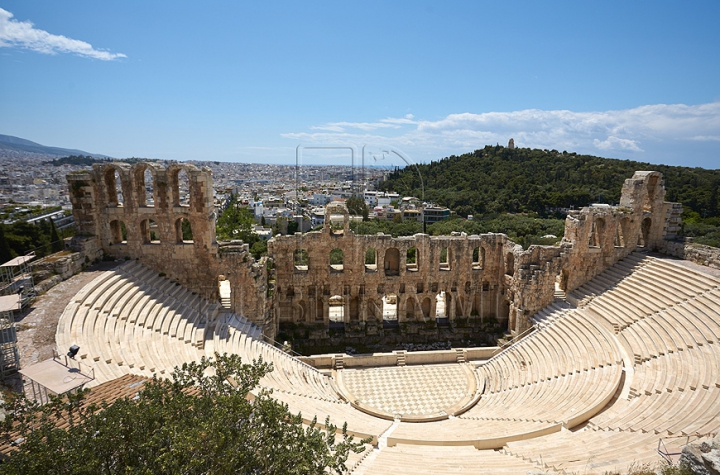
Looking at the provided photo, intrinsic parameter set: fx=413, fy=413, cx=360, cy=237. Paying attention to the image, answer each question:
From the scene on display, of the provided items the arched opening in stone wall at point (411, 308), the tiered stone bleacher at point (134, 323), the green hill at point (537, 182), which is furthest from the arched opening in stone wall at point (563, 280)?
the green hill at point (537, 182)

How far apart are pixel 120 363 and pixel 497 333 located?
22823mm

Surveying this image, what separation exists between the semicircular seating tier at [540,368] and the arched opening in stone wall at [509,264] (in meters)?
3.53

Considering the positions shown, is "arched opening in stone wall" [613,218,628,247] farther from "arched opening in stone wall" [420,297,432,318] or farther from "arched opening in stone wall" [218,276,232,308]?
"arched opening in stone wall" [218,276,232,308]

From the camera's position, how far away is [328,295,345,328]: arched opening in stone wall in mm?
28772

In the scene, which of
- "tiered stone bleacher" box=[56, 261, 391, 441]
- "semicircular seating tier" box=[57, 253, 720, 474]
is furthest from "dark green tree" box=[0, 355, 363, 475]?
"tiered stone bleacher" box=[56, 261, 391, 441]

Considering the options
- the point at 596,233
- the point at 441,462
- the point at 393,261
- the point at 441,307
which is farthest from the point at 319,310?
the point at 596,233

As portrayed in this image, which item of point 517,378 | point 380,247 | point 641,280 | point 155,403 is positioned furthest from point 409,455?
point 641,280

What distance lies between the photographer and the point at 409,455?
1422cm

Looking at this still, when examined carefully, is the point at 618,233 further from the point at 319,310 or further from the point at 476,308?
the point at 319,310

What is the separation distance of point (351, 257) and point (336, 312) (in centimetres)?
550

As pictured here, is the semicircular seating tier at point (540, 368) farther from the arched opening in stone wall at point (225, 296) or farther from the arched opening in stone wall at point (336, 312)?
the arched opening in stone wall at point (336, 312)

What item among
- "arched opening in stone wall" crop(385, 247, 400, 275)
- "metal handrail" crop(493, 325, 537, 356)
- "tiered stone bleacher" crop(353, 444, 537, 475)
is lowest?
"metal handrail" crop(493, 325, 537, 356)

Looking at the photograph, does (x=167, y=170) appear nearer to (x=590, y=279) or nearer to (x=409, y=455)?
(x=409, y=455)

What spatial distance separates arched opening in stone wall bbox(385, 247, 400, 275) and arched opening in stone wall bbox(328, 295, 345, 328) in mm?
3894
